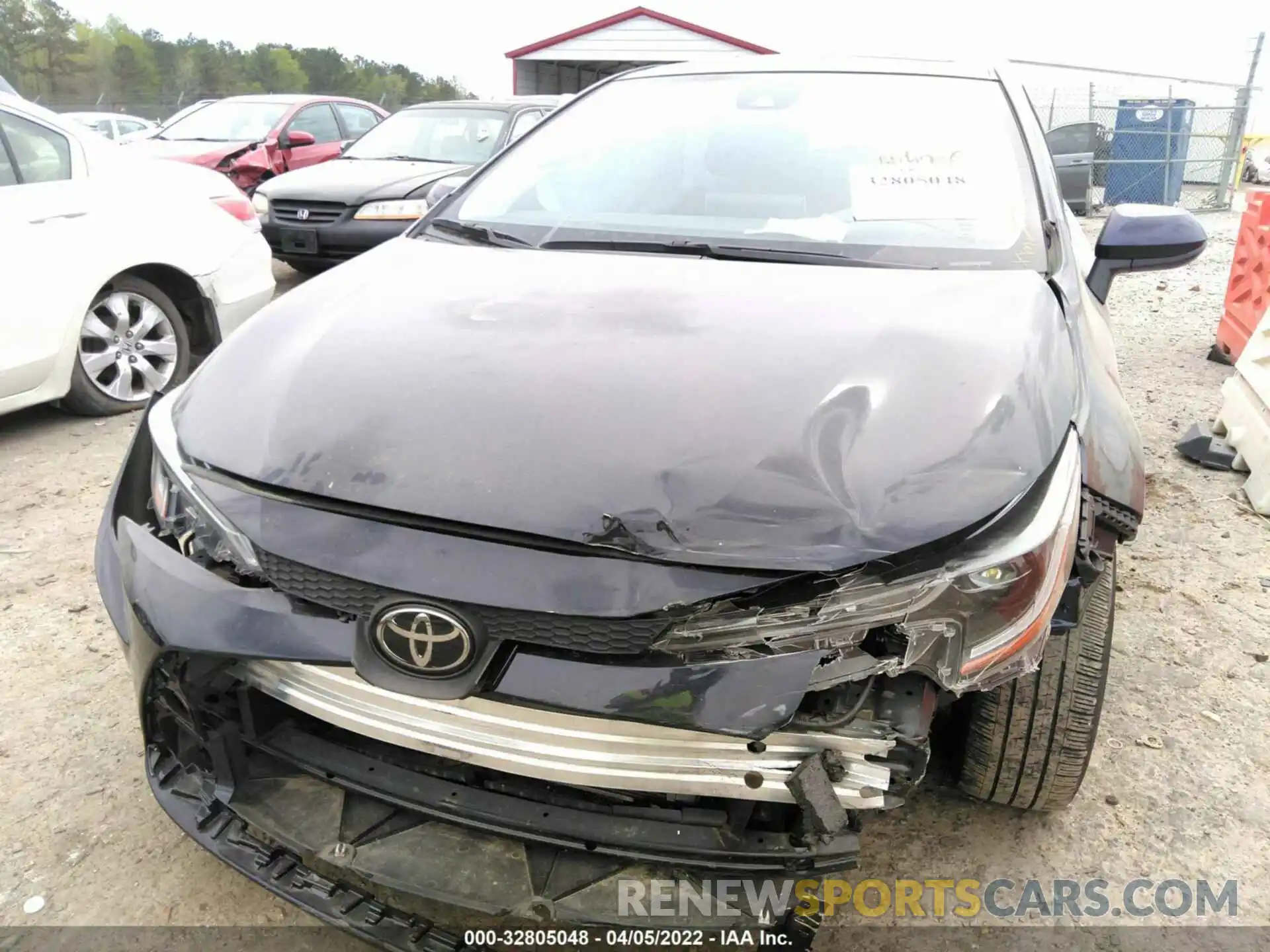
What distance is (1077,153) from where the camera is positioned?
425 inches

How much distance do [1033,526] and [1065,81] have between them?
52.6 ft

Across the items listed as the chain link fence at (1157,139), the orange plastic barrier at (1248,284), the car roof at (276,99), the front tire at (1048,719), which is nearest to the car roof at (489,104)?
the car roof at (276,99)

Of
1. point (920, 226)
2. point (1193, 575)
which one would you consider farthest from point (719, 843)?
point (1193, 575)

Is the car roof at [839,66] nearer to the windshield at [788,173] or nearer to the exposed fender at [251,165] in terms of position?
the windshield at [788,173]

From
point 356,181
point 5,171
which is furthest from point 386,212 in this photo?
point 5,171

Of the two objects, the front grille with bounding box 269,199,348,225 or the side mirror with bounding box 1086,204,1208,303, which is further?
the front grille with bounding box 269,199,348,225

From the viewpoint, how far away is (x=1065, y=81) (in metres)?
14.7

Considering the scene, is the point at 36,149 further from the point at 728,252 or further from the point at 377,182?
the point at 728,252

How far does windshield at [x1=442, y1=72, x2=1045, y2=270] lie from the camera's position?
210cm

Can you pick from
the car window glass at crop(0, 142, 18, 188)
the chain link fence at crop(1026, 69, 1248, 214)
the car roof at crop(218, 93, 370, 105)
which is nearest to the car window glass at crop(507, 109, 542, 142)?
the car roof at crop(218, 93, 370, 105)

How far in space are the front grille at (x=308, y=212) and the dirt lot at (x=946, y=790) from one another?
10.9 feet

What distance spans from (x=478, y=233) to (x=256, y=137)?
695 cm

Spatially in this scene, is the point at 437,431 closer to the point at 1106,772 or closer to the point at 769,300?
the point at 769,300

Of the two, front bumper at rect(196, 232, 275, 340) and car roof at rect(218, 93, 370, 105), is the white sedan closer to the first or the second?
front bumper at rect(196, 232, 275, 340)
